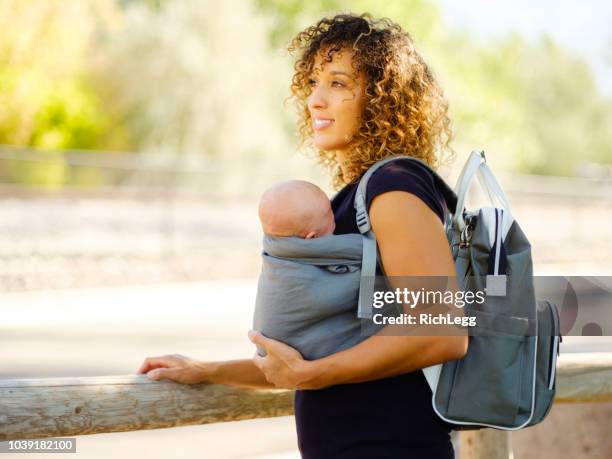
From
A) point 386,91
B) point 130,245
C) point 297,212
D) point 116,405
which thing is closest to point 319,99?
point 386,91

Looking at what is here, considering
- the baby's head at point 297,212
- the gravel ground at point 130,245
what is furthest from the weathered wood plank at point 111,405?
the gravel ground at point 130,245

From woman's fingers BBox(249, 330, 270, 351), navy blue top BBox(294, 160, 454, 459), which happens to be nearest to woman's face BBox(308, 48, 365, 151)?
navy blue top BBox(294, 160, 454, 459)

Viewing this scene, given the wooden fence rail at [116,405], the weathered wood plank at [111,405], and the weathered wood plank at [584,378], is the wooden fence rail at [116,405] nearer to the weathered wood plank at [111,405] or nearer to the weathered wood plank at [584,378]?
the weathered wood plank at [111,405]

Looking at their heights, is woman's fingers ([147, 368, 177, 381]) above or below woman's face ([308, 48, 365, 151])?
below

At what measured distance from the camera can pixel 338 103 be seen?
2.32 meters

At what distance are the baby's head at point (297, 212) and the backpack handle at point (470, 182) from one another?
0.29m

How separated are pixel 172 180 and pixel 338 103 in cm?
1696

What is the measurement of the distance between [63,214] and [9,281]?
3146mm

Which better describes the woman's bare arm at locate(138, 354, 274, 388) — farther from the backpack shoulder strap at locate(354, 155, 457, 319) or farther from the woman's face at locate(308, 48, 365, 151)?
the woman's face at locate(308, 48, 365, 151)

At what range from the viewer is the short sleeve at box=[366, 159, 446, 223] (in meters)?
2.03

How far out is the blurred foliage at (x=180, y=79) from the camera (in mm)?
20328

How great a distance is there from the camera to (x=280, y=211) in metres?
2.18

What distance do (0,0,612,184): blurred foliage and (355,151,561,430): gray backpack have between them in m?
17.2

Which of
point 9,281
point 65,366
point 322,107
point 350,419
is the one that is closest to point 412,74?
point 322,107
